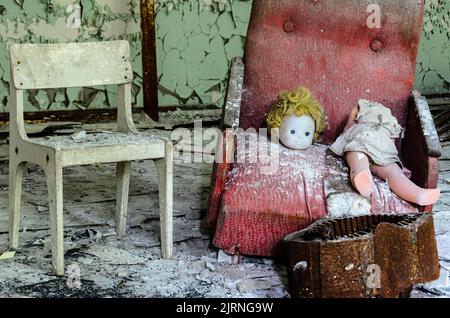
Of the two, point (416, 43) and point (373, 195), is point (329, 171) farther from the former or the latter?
point (416, 43)

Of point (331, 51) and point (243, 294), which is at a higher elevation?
point (331, 51)

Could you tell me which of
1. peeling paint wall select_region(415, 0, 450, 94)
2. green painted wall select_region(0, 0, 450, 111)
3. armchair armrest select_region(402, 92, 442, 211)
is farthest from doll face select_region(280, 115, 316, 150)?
peeling paint wall select_region(415, 0, 450, 94)

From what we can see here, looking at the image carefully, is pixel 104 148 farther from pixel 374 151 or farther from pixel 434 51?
pixel 434 51

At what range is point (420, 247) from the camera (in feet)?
8.87

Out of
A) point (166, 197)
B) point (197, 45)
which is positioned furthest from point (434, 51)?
point (166, 197)

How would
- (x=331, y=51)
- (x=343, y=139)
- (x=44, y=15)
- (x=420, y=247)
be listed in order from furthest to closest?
(x=44, y=15), (x=331, y=51), (x=343, y=139), (x=420, y=247)

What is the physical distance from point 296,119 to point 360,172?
1.35ft

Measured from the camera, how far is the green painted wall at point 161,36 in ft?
18.5

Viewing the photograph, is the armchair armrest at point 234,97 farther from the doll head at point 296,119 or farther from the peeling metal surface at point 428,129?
the peeling metal surface at point 428,129

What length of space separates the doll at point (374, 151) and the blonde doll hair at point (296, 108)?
0.43 ft

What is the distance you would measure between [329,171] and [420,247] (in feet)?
1.99

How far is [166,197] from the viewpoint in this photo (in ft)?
10.2

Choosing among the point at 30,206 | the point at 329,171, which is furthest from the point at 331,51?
the point at 30,206

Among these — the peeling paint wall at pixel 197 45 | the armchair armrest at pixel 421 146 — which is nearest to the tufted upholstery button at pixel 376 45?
the armchair armrest at pixel 421 146
